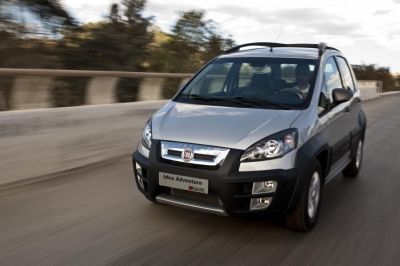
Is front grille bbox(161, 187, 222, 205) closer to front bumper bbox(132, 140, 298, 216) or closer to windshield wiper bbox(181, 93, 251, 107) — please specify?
front bumper bbox(132, 140, 298, 216)

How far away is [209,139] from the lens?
159 inches

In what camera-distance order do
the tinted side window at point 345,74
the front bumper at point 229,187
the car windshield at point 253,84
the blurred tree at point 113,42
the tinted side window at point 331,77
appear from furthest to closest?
1. the blurred tree at point 113,42
2. the tinted side window at point 345,74
3. the tinted side window at point 331,77
4. the car windshield at point 253,84
5. the front bumper at point 229,187

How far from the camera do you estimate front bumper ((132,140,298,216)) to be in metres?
3.90

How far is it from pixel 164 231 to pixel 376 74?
120 feet

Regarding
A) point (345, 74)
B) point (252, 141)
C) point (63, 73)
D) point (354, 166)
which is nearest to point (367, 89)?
point (354, 166)

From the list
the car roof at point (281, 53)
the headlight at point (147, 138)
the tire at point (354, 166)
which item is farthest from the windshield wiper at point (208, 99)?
the tire at point (354, 166)

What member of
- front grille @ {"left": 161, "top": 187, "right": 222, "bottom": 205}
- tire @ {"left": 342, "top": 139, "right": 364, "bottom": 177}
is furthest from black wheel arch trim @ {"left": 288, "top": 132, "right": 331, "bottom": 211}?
tire @ {"left": 342, "top": 139, "right": 364, "bottom": 177}

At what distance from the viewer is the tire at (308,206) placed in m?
4.20

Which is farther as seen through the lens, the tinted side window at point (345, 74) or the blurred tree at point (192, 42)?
the blurred tree at point (192, 42)

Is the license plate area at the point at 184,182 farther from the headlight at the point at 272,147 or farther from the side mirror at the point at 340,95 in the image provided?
the side mirror at the point at 340,95

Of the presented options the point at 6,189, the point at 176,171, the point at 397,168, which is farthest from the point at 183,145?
the point at 397,168

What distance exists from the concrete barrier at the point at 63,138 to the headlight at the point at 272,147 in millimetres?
2950

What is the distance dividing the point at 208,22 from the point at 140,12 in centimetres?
541

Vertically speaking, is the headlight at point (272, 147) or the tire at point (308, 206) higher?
the headlight at point (272, 147)
